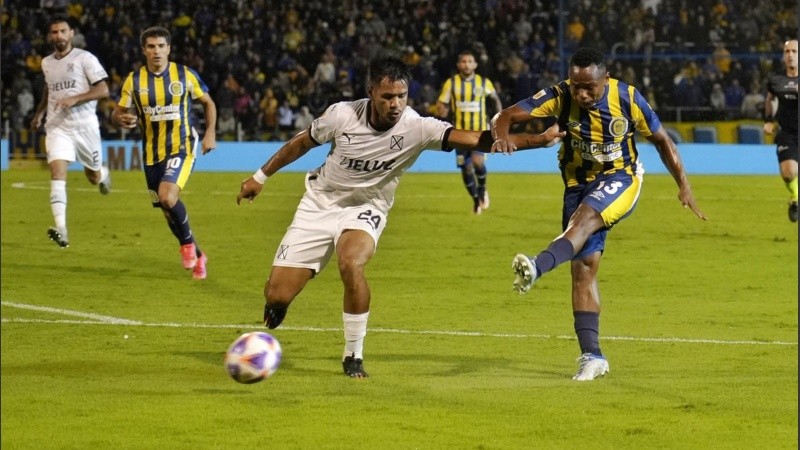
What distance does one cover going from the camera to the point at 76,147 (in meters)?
14.9

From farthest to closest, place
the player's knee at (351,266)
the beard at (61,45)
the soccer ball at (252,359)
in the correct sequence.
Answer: the beard at (61,45) → the player's knee at (351,266) → the soccer ball at (252,359)

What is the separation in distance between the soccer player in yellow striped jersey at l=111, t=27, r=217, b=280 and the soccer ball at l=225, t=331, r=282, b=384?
220 inches

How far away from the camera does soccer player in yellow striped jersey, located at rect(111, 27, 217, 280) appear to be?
12.9m

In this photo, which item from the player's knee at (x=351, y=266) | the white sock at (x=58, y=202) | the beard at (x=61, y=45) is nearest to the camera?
the player's knee at (x=351, y=266)

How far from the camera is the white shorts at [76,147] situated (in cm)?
1466

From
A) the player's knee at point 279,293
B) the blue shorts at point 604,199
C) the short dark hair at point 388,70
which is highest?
the short dark hair at point 388,70

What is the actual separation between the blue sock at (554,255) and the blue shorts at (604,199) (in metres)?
0.25

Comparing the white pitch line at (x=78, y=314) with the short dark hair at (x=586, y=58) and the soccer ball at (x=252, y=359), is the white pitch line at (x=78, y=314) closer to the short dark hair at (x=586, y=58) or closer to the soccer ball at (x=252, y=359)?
the soccer ball at (x=252, y=359)

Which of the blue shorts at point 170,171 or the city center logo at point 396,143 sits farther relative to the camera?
the blue shorts at point 170,171

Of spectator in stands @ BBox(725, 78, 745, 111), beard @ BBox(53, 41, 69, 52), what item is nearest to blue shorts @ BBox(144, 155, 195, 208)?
beard @ BBox(53, 41, 69, 52)

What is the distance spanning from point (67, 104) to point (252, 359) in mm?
7549

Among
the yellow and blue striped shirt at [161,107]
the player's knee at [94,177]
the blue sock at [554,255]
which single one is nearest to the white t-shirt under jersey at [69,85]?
the player's knee at [94,177]

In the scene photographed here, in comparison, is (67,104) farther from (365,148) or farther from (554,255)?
(554,255)

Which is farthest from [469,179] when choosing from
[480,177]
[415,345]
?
[415,345]
